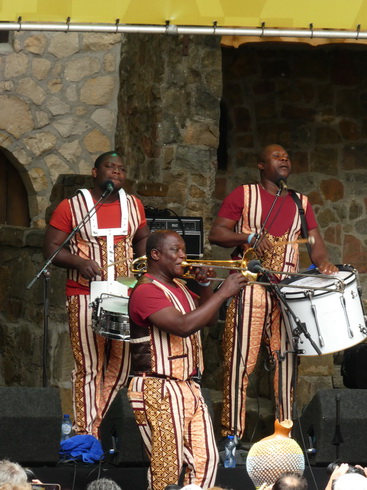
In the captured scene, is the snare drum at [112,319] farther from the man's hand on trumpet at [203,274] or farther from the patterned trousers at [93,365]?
the man's hand on trumpet at [203,274]

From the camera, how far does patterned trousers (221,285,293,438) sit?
7.91m

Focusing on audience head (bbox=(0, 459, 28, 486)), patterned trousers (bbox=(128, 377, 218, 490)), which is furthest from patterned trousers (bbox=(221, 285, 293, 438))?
audience head (bbox=(0, 459, 28, 486))

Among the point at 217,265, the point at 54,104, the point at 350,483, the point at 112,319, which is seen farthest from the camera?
the point at 54,104

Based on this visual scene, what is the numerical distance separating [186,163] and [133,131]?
95cm

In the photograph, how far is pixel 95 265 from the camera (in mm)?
7785

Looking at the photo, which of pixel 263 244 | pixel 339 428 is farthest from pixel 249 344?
pixel 339 428

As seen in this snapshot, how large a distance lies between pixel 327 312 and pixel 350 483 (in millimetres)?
2845

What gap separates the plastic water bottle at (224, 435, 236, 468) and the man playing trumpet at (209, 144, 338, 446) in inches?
5.2

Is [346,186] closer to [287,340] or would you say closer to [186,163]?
[186,163]

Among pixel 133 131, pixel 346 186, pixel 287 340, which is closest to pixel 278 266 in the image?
pixel 287 340

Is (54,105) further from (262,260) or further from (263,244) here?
(263,244)

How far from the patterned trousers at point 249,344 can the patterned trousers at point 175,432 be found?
139 cm

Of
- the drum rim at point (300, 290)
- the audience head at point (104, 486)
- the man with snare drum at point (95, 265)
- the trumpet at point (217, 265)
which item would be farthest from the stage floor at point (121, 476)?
the audience head at point (104, 486)

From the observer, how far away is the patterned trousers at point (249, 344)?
26.0ft
